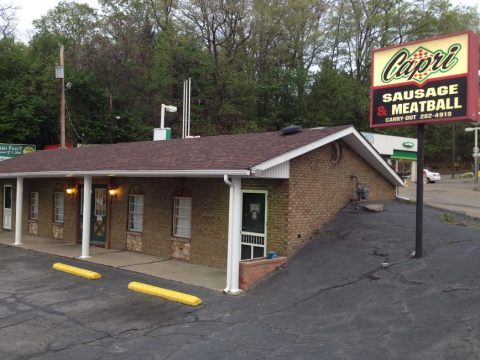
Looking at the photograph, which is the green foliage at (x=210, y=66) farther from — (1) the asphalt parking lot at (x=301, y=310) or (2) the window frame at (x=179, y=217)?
(1) the asphalt parking lot at (x=301, y=310)

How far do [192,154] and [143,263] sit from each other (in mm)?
3503

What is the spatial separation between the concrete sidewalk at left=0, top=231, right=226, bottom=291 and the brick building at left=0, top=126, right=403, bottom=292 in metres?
0.41

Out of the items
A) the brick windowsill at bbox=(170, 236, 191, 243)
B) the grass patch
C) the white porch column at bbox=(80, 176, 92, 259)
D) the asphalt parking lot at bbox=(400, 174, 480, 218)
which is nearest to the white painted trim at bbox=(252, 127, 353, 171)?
the grass patch

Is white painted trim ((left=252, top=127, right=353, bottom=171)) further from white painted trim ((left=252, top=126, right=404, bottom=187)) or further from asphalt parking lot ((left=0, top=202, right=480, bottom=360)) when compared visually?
asphalt parking lot ((left=0, top=202, right=480, bottom=360))

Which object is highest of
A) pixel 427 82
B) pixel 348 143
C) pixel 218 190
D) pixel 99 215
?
pixel 427 82

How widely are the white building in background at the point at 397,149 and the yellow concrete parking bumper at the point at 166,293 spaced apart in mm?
30630

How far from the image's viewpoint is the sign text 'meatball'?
27.1 feet

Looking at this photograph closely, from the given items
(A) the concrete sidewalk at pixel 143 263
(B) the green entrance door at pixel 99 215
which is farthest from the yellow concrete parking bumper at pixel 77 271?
(B) the green entrance door at pixel 99 215

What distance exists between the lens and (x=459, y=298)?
6.91 m

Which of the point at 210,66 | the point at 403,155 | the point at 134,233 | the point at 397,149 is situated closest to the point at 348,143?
the point at 134,233

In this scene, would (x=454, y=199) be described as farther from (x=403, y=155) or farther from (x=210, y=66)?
(x=210, y=66)

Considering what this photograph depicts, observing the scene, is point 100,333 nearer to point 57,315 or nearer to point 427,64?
point 57,315

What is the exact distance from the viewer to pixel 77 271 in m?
11.1

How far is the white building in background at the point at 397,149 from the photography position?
1495 inches
